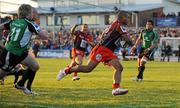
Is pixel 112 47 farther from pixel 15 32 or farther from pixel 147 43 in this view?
pixel 147 43

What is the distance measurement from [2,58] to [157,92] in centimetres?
458

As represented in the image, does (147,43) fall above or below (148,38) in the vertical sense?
below

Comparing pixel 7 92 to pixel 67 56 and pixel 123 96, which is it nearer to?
pixel 123 96

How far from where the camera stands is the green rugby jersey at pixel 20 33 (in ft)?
36.5

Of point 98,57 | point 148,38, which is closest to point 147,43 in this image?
point 148,38

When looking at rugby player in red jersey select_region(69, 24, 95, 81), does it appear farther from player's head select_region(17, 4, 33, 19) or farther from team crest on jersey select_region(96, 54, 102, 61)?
player's head select_region(17, 4, 33, 19)

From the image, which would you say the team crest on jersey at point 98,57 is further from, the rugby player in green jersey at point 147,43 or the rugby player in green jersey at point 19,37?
the rugby player in green jersey at point 147,43

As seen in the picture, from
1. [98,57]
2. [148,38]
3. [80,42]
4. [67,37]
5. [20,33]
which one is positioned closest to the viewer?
[20,33]

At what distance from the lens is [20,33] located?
1112cm

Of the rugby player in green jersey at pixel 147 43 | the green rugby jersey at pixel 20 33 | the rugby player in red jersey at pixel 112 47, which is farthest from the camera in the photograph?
the rugby player in green jersey at pixel 147 43

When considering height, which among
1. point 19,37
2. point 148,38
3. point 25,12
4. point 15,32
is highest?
point 25,12

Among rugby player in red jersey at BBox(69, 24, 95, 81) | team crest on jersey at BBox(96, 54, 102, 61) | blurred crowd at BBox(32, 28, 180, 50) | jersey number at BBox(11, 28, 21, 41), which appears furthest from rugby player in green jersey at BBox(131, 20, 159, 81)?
blurred crowd at BBox(32, 28, 180, 50)

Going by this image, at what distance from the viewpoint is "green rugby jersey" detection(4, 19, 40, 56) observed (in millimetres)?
11117

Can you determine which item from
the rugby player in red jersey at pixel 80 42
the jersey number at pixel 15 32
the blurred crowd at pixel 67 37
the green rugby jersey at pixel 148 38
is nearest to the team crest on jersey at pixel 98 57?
the jersey number at pixel 15 32
